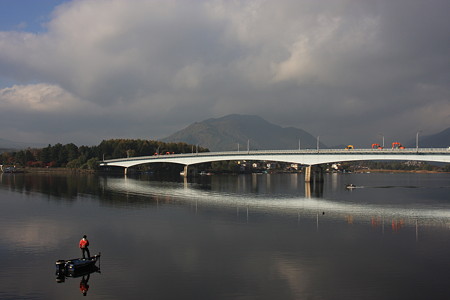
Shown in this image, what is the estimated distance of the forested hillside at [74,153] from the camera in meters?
167

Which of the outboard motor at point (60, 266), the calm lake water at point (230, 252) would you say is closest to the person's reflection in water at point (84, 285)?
the calm lake water at point (230, 252)

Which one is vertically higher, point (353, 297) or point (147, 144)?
point (147, 144)

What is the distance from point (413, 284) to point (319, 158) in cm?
7257

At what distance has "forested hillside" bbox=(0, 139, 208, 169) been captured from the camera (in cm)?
16700

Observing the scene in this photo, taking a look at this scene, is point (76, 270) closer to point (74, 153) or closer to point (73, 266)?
point (73, 266)

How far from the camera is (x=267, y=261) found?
24.0 m

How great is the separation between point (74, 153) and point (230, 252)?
158 metres

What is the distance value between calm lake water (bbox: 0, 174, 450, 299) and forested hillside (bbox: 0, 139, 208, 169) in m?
123

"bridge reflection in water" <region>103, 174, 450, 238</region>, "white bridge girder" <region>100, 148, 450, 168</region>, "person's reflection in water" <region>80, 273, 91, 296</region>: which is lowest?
"person's reflection in water" <region>80, 273, 91, 296</region>

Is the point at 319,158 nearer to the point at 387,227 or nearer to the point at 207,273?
the point at 387,227

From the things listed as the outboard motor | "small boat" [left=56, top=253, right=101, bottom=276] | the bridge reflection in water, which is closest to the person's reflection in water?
"small boat" [left=56, top=253, right=101, bottom=276]

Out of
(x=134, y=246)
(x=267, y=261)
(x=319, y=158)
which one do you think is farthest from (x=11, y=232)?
(x=319, y=158)

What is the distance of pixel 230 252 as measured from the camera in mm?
26188

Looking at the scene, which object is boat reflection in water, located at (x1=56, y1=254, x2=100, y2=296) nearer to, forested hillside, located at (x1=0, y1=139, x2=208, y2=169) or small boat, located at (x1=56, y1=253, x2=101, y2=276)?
small boat, located at (x1=56, y1=253, x2=101, y2=276)
